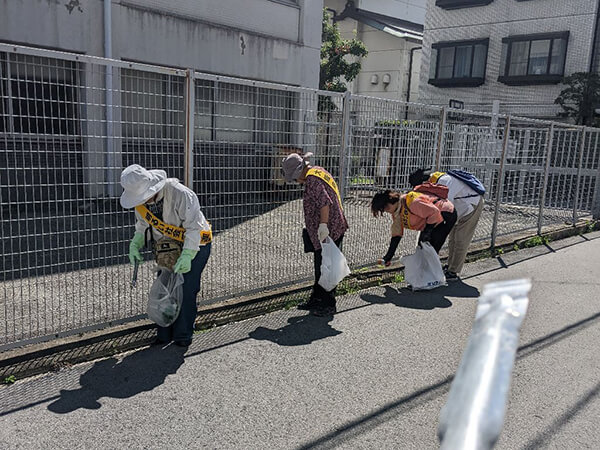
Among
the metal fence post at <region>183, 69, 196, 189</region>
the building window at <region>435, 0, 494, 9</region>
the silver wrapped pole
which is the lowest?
the silver wrapped pole

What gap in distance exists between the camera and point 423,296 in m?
5.99

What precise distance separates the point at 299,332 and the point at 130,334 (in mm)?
1479

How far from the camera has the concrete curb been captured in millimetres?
3838

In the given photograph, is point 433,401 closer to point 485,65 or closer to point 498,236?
point 498,236

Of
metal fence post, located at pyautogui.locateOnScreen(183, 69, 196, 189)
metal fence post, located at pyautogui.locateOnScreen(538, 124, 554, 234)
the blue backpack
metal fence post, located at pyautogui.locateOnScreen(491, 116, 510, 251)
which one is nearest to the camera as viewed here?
metal fence post, located at pyautogui.locateOnScreen(183, 69, 196, 189)

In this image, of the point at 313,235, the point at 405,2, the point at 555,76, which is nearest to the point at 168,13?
the point at 313,235

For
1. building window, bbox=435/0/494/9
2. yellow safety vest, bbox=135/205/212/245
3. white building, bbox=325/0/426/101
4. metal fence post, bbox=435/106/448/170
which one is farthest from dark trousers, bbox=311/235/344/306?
white building, bbox=325/0/426/101

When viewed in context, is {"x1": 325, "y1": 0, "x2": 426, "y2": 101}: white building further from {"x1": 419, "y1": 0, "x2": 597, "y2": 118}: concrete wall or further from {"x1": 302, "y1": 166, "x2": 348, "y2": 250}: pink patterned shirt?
{"x1": 302, "y1": 166, "x2": 348, "y2": 250}: pink patterned shirt

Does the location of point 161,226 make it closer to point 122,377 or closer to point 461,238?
point 122,377

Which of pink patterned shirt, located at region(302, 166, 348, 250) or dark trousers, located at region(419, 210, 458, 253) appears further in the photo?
dark trousers, located at region(419, 210, 458, 253)

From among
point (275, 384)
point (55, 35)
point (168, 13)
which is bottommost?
point (275, 384)

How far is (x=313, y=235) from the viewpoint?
5.06 meters

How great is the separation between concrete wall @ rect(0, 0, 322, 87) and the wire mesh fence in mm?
3835

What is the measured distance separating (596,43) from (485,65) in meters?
4.35
